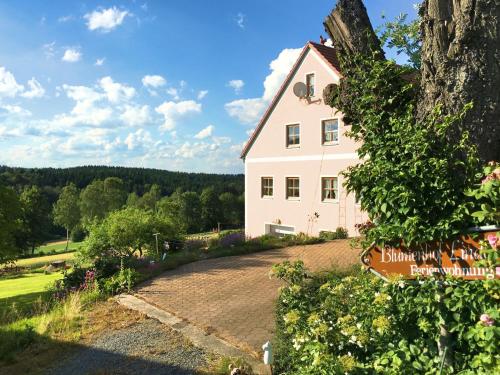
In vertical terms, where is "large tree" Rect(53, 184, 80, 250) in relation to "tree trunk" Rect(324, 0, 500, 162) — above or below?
below

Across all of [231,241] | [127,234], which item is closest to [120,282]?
[127,234]

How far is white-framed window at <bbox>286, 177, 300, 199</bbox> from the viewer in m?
24.5

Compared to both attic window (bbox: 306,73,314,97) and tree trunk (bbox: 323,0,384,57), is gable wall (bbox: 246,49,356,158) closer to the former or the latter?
attic window (bbox: 306,73,314,97)

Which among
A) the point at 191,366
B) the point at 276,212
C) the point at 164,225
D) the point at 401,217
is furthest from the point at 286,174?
the point at 401,217

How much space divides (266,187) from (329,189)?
5.32 meters

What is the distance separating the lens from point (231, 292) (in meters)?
9.07

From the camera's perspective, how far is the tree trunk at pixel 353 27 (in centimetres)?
436

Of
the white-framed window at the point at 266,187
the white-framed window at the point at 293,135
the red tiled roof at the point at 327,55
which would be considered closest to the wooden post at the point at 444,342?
the red tiled roof at the point at 327,55

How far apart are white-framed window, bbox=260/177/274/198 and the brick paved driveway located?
12110 millimetres

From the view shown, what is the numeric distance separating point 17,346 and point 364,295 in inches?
232

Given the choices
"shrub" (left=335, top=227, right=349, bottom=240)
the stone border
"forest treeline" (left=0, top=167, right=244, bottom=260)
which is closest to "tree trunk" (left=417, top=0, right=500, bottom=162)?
the stone border

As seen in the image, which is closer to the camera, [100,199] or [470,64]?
[470,64]

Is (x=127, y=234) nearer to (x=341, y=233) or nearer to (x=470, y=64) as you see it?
(x=341, y=233)

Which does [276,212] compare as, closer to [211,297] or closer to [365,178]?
[211,297]
